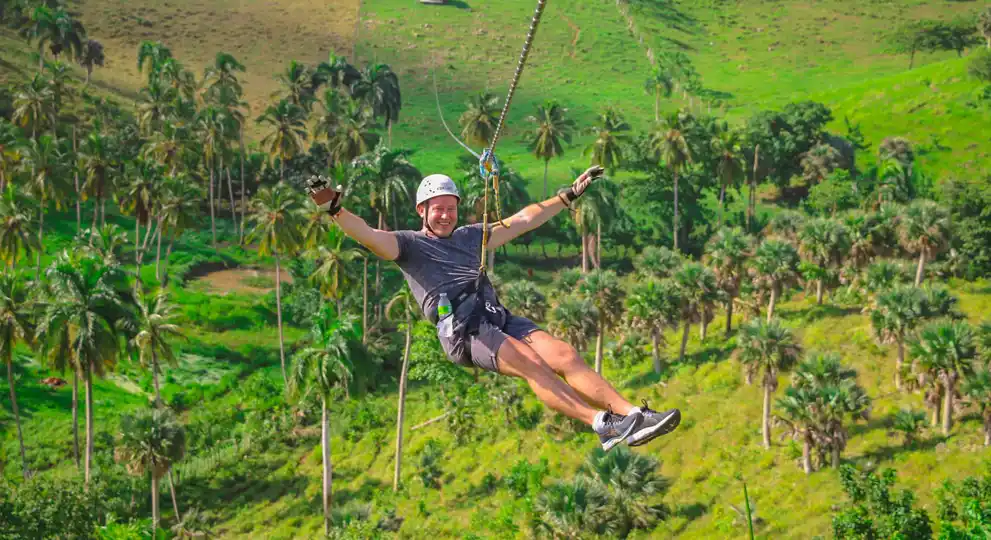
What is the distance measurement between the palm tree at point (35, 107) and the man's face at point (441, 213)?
93700 millimetres

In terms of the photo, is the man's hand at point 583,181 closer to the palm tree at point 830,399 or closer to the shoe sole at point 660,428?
the shoe sole at point 660,428

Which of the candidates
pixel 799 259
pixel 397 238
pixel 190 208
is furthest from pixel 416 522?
pixel 397 238

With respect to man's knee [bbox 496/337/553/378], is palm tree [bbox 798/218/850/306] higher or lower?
lower

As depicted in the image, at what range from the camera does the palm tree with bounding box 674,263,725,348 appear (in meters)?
73.2

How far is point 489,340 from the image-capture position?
10.1m

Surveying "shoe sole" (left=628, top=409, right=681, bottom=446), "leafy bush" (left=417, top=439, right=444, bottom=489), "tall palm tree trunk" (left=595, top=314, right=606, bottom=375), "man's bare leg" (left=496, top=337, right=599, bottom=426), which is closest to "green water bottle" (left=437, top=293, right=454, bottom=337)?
"man's bare leg" (left=496, top=337, right=599, bottom=426)

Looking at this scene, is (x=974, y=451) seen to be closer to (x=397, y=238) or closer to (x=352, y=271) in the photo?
(x=352, y=271)

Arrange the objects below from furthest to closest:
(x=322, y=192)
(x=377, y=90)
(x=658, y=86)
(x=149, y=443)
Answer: (x=658, y=86), (x=377, y=90), (x=149, y=443), (x=322, y=192)

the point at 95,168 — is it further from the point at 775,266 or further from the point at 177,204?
the point at 775,266

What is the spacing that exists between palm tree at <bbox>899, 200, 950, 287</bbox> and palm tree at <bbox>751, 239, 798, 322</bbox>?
984 centimetres

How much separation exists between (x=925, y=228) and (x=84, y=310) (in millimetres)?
65104

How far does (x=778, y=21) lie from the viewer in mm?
190625

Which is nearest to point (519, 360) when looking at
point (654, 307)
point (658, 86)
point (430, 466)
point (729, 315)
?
point (430, 466)

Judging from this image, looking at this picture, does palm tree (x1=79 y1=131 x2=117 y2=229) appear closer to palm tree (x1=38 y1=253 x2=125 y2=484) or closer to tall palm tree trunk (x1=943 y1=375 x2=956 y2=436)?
palm tree (x1=38 y1=253 x2=125 y2=484)
